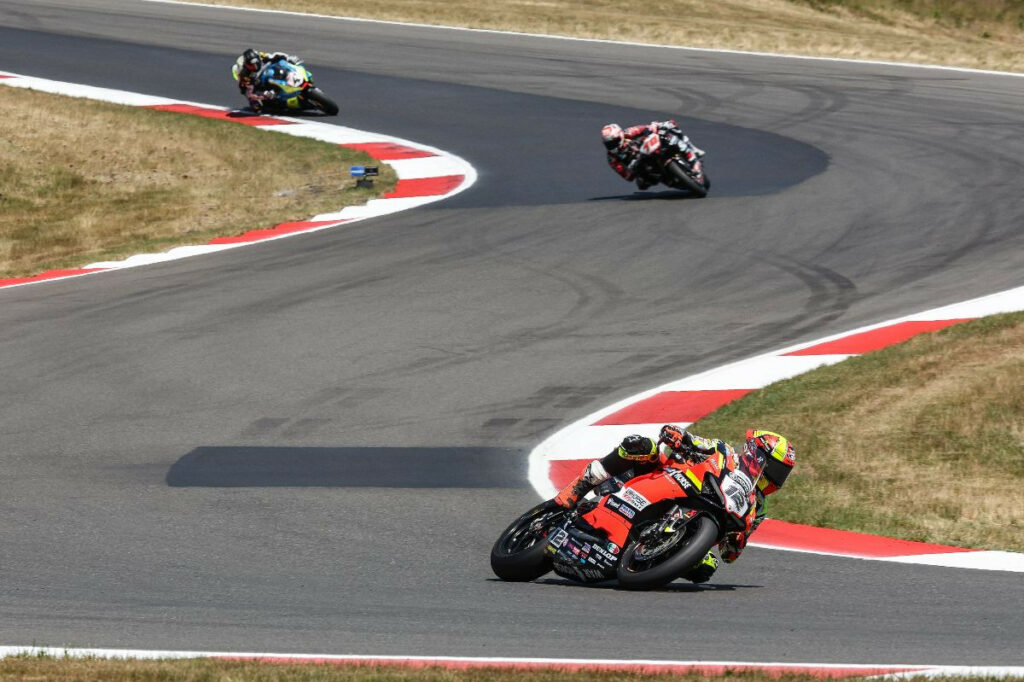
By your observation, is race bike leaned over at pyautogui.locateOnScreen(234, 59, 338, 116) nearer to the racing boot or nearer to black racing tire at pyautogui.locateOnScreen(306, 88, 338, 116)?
black racing tire at pyautogui.locateOnScreen(306, 88, 338, 116)

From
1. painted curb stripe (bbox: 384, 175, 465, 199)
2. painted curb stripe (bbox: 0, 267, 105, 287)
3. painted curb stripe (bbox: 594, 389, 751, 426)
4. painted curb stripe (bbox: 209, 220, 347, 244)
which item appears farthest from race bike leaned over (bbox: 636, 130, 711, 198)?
painted curb stripe (bbox: 594, 389, 751, 426)

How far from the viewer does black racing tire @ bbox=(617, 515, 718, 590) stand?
7.44 m

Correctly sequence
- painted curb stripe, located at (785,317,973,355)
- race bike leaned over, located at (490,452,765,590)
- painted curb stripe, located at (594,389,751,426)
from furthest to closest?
painted curb stripe, located at (785,317,973,355) < painted curb stripe, located at (594,389,751,426) < race bike leaned over, located at (490,452,765,590)

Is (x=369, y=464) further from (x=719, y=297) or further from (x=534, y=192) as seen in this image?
(x=534, y=192)

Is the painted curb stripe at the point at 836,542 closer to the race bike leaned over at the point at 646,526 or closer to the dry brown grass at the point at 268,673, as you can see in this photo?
the race bike leaned over at the point at 646,526

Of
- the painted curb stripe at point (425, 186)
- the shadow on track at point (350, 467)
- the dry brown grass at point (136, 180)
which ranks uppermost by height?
the shadow on track at point (350, 467)

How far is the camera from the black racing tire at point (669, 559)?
744 centimetres

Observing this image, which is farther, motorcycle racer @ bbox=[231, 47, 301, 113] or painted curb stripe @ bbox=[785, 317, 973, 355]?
motorcycle racer @ bbox=[231, 47, 301, 113]

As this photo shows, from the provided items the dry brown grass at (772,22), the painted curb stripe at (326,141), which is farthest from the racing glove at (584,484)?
the dry brown grass at (772,22)

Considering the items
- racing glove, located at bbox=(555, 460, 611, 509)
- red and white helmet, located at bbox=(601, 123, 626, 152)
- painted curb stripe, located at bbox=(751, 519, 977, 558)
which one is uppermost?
racing glove, located at bbox=(555, 460, 611, 509)

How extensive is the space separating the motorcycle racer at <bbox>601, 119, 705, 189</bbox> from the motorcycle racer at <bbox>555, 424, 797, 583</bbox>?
445 inches

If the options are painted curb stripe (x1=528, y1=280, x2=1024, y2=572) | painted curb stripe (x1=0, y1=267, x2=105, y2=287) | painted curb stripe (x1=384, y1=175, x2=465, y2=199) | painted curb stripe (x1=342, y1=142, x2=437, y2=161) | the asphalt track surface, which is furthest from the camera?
painted curb stripe (x1=342, y1=142, x2=437, y2=161)

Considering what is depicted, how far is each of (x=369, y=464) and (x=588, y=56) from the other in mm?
22447

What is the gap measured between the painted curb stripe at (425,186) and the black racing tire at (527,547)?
12293 mm
